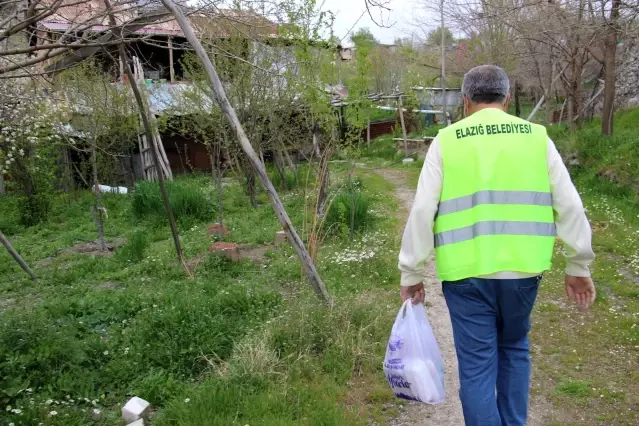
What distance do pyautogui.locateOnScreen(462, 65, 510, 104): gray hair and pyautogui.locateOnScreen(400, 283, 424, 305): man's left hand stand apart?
913 millimetres

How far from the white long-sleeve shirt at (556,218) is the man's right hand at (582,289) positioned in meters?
0.05

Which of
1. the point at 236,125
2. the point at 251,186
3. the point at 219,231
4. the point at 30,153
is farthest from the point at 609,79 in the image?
the point at 30,153

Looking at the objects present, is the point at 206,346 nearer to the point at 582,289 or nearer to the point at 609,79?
the point at 582,289

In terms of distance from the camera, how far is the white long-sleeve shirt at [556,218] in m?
2.44

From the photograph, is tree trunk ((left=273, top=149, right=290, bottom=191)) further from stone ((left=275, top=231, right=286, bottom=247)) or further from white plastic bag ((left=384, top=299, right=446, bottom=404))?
white plastic bag ((left=384, top=299, right=446, bottom=404))

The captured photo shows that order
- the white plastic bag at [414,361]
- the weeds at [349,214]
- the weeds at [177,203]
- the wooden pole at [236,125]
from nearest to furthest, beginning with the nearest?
the white plastic bag at [414,361] → the wooden pole at [236,125] → the weeds at [349,214] → the weeds at [177,203]

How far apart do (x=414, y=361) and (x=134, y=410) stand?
1.78 metres

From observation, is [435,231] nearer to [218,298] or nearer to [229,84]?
[218,298]

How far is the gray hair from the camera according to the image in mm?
2539

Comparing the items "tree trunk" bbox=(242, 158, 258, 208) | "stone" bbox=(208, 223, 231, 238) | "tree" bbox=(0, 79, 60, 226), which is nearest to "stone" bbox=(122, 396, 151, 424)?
"stone" bbox=(208, 223, 231, 238)

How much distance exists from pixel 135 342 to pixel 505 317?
2.92 meters

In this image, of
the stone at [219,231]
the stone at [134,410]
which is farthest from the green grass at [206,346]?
the stone at [219,231]

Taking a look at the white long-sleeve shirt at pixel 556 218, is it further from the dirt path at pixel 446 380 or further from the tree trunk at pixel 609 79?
the tree trunk at pixel 609 79

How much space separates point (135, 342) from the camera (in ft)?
14.1
